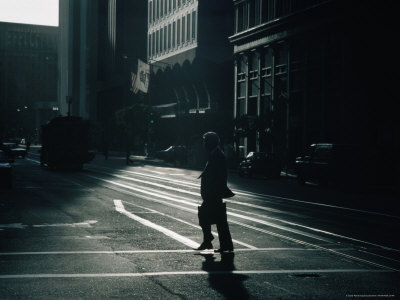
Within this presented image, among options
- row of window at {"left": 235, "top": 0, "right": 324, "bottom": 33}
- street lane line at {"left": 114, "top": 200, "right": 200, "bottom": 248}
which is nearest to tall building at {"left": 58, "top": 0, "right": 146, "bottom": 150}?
row of window at {"left": 235, "top": 0, "right": 324, "bottom": 33}

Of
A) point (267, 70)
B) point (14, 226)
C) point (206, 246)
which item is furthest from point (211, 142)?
point (267, 70)

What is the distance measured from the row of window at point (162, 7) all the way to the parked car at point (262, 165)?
4391 cm

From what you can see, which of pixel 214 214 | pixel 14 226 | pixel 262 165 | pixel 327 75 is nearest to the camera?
pixel 214 214

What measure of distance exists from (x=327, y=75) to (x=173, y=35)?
41084mm

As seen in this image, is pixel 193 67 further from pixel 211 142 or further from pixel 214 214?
pixel 214 214

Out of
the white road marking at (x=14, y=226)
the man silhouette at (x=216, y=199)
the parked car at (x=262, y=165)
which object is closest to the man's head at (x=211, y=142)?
the man silhouette at (x=216, y=199)

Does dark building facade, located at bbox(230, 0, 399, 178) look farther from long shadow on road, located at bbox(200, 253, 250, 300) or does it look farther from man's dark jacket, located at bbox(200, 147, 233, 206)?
long shadow on road, located at bbox(200, 253, 250, 300)

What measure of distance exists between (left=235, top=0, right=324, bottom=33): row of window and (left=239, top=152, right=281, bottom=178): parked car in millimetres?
14898

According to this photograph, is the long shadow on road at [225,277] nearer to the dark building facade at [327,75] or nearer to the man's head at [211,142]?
the man's head at [211,142]

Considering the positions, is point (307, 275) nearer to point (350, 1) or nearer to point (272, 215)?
point (272, 215)

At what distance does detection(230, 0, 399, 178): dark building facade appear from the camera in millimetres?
44062

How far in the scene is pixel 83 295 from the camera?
7434 mm

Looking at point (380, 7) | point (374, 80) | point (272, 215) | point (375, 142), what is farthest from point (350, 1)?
point (272, 215)

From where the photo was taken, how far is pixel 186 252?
35.1 ft
